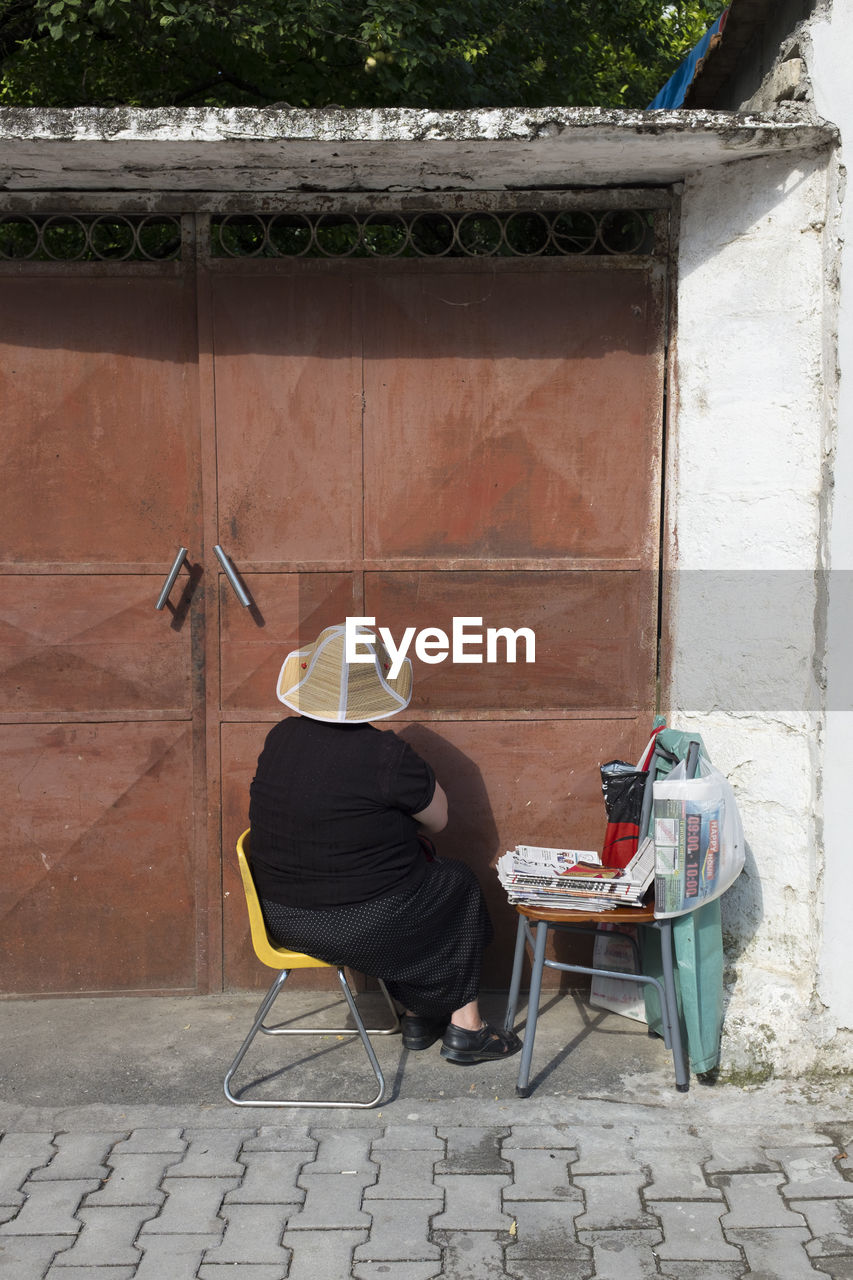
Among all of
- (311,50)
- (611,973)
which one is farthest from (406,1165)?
(311,50)

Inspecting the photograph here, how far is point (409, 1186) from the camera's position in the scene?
3213 millimetres

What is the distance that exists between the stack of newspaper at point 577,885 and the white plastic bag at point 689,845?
0.29 feet

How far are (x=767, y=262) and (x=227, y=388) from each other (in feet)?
6.27

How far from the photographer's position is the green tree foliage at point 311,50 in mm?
5867

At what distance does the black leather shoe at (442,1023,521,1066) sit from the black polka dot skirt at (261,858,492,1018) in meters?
0.09

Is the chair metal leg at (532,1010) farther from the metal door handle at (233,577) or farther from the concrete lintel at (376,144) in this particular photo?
the concrete lintel at (376,144)

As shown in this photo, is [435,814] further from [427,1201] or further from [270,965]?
[427,1201]

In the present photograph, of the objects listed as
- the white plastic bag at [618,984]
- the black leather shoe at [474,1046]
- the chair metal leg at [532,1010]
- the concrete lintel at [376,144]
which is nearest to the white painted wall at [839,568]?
the concrete lintel at [376,144]

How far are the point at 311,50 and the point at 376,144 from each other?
10.2 ft

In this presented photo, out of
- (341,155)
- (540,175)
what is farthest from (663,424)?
(341,155)

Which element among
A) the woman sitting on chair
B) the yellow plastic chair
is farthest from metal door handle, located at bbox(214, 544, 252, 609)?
the yellow plastic chair

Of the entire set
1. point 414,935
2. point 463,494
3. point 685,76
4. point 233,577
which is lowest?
point 414,935

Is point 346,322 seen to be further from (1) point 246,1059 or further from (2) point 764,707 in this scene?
(1) point 246,1059

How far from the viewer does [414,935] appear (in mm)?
3750
